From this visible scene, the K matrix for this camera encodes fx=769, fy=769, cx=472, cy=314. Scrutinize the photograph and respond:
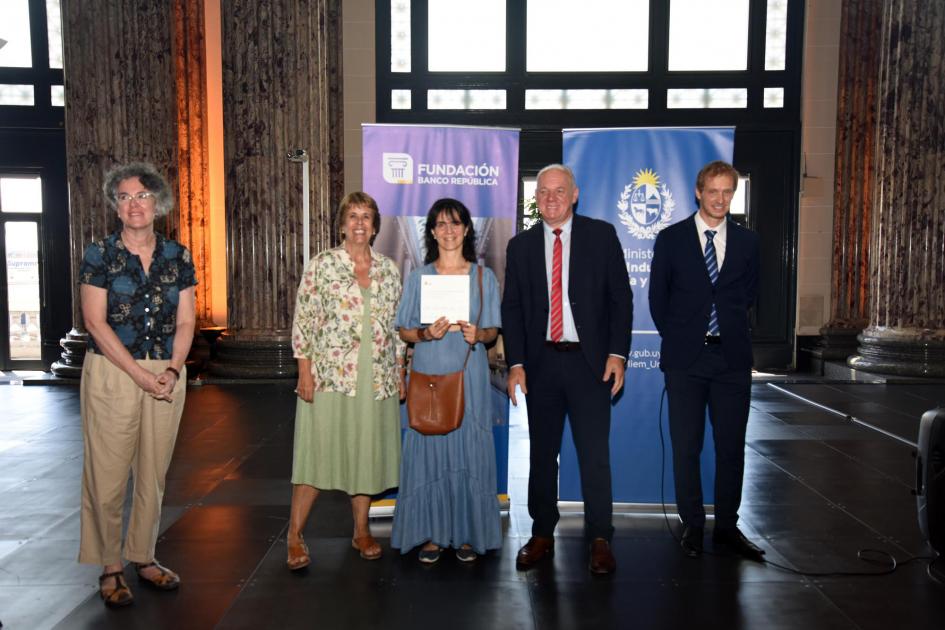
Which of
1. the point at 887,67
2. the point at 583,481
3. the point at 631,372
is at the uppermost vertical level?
the point at 887,67

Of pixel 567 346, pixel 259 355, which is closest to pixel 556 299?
pixel 567 346

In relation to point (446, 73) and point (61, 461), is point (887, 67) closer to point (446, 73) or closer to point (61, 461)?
point (446, 73)

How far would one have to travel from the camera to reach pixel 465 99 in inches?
440

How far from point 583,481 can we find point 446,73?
28.3 ft

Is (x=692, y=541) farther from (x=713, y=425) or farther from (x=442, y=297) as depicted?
(x=442, y=297)

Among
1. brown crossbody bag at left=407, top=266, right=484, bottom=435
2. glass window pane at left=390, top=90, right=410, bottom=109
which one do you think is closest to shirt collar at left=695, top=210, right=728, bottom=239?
brown crossbody bag at left=407, top=266, right=484, bottom=435

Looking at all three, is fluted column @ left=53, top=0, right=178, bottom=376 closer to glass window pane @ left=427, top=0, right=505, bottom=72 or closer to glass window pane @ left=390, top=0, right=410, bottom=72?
glass window pane @ left=390, top=0, right=410, bottom=72

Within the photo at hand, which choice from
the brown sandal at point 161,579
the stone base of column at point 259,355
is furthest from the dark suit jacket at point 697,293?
the stone base of column at point 259,355

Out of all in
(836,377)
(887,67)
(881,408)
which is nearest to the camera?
(881,408)

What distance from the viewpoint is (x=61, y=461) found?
18.2 feet

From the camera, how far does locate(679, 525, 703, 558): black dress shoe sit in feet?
12.2

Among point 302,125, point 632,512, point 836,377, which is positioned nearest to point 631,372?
point 632,512

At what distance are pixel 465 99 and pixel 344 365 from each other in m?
8.41

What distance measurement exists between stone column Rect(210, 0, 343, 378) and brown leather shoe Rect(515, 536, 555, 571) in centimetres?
585
